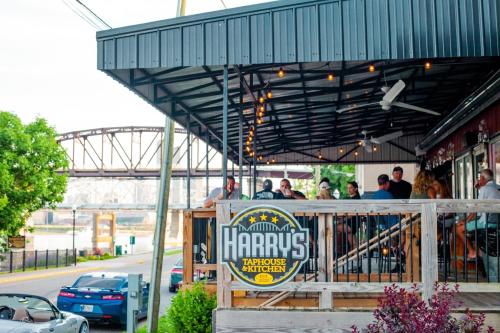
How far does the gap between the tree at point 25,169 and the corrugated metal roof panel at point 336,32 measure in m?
26.9

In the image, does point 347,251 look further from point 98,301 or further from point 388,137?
point 388,137

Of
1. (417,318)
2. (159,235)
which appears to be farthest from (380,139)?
(417,318)

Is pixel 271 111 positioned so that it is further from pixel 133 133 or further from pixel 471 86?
pixel 133 133

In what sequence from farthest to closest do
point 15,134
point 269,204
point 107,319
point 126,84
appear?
1. point 15,134
2. point 107,319
3. point 126,84
4. point 269,204

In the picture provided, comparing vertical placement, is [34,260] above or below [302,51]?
below

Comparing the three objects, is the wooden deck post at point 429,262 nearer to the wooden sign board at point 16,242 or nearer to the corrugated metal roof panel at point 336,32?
the corrugated metal roof panel at point 336,32

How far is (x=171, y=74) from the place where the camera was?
10.8 metres

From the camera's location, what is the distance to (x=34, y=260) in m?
41.2

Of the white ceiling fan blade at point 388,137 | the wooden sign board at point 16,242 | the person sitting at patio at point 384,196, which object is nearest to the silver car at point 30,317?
the person sitting at patio at point 384,196

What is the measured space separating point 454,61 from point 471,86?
2.92 m

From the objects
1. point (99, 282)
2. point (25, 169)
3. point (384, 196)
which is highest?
point (25, 169)

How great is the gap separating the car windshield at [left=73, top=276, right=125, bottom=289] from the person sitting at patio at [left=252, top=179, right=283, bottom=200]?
8367mm

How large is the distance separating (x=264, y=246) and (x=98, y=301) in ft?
36.5

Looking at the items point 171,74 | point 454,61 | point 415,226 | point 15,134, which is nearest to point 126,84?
point 171,74
